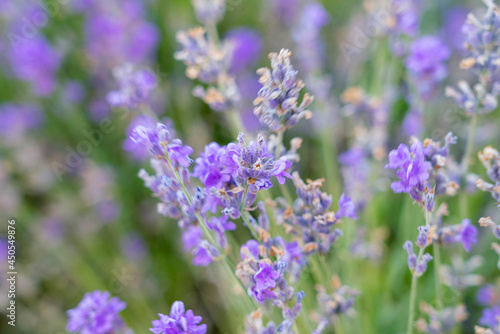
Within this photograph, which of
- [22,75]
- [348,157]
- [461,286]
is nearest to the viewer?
[461,286]

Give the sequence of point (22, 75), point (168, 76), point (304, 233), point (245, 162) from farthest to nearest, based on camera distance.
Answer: point (168, 76) → point (22, 75) → point (304, 233) → point (245, 162)

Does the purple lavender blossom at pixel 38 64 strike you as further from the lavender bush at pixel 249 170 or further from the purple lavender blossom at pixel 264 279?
the purple lavender blossom at pixel 264 279

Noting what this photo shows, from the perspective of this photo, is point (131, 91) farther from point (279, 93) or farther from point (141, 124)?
point (279, 93)

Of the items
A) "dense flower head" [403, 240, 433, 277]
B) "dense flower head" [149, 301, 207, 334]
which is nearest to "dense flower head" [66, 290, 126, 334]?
"dense flower head" [149, 301, 207, 334]

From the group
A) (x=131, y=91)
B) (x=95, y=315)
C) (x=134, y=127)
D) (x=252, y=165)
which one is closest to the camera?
(x=252, y=165)

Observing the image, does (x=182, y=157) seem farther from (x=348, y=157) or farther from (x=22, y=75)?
(x=22, y=75)

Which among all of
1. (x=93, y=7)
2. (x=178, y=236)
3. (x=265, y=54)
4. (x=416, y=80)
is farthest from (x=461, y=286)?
(x=93, y=7)

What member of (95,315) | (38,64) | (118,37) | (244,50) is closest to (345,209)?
(95,315)

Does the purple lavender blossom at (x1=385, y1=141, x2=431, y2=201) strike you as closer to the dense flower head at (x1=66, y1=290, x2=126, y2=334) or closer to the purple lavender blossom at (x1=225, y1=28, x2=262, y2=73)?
the dense flower head at (x1=66, y1=290, x2=126, y2=334)
